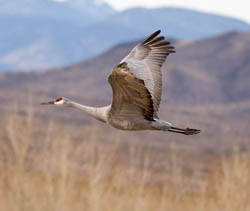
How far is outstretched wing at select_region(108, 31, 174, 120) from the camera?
4.09 m

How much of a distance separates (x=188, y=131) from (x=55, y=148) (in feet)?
14.7

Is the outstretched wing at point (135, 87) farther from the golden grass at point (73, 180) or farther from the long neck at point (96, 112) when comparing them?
the golden grass at point (73, 180)

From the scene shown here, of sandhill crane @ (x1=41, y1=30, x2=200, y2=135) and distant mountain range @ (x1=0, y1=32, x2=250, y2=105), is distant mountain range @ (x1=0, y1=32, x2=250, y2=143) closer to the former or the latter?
distant mountain range @ (x1=0, y1=32, x2=250, y2=105)

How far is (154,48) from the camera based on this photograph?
5.18 m

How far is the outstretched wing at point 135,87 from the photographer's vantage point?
4.09 metres

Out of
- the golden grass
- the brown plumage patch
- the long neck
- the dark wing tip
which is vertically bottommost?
the golden grass

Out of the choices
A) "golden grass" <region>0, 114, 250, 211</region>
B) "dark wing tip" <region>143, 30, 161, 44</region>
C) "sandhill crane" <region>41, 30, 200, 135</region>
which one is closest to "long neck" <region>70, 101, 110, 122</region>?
"sandhill crane" <region>41, 30, 200, 135</region>

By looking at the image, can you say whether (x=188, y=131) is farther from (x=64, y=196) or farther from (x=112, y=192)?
(x=112, y=192)

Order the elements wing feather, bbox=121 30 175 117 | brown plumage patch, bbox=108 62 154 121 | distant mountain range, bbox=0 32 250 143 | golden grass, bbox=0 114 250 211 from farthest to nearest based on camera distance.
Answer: distant mountain range, bbox=0 32 250 143 < golden grass, bbox=0 114 250 211 < wing feather, bbox=121 30 175 117 < brown plumage patch, bbox=108 62 154 121

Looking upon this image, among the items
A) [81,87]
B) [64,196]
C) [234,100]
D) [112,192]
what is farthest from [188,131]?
[81,87]

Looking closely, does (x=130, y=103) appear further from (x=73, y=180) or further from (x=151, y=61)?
(x=73, y=180)

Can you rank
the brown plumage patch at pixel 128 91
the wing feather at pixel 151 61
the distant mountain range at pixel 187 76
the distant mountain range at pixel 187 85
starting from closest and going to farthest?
the brown plumage patch at pixel 128 91
the wing feather at pixel 151 61
the distant mountain range at pixel 187 85
the distant mountain range at pixel 187 76

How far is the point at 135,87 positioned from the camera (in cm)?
410

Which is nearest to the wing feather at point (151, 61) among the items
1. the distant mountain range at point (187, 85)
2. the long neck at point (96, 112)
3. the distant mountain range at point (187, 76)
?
the long neck at point (96, 112)
